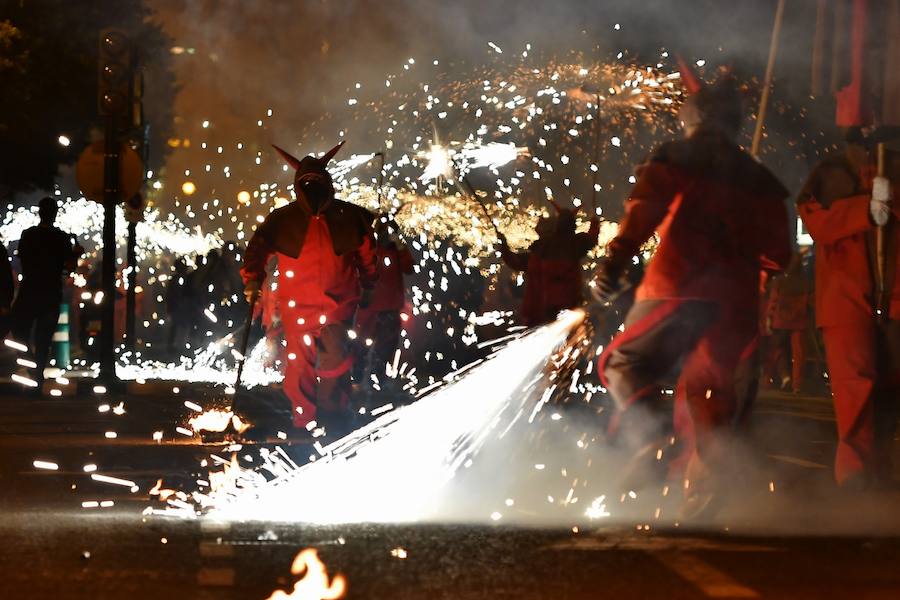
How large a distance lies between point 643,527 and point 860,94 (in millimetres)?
3032

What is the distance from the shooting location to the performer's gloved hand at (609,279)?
301 inches

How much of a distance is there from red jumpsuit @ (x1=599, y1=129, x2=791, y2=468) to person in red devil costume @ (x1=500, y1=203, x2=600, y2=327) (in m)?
5.82

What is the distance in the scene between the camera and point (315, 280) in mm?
11844

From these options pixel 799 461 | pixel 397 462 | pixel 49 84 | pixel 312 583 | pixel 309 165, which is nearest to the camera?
pixel 312 583

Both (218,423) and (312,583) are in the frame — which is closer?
(312,583)

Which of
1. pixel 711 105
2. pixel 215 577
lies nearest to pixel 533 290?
pixel 711 105

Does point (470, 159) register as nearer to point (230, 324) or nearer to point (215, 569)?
point (230, 324)

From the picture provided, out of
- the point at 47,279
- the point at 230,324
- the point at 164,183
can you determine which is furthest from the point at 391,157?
the point at 164,183

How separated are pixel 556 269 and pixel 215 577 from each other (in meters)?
7.92

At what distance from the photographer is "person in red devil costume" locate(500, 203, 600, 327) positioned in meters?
13.7

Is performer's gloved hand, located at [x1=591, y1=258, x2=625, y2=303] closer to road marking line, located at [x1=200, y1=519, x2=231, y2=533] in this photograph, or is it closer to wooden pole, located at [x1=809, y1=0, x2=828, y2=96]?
road marking line, located at [x1=200, y1=519, x2=231, y2=533]

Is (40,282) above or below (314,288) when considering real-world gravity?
above

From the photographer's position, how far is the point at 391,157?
23266mm

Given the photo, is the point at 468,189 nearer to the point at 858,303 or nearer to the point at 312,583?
the point at 858,303
